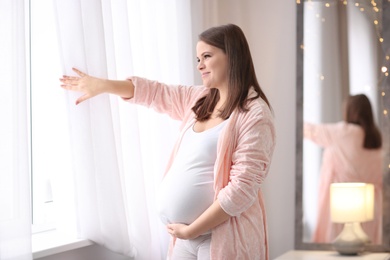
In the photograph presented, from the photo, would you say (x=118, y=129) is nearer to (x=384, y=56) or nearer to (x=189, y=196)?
(x=189, y=196)

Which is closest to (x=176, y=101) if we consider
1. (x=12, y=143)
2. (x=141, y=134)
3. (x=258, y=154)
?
(x=141, y=134)

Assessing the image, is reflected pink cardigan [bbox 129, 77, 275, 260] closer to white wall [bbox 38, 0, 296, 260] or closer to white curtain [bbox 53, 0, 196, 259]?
white curtain [bbox 53, 0, 196, 259]

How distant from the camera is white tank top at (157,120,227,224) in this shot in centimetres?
217

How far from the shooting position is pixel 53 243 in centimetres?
227

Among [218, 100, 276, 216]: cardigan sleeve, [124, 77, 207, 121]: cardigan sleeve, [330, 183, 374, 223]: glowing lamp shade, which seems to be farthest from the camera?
[330, 183, 374, 223]: glowing lamp shade

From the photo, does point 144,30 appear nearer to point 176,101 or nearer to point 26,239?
point 176,101

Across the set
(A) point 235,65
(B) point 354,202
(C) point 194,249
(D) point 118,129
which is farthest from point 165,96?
(B) point 354,202

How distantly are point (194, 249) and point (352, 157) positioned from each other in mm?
1002

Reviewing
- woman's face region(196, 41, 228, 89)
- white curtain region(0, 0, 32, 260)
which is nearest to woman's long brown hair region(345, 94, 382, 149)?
woman's face region(196, 41, 228, 89)

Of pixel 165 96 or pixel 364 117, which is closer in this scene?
pixel 165 96

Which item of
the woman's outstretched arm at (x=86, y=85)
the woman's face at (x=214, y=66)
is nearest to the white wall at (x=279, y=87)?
the woman's face at (x=214, y=66)

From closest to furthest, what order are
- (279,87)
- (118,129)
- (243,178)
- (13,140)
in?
1. (13,140)
2. (243,178)
3. (118,129)
4. (279,87)

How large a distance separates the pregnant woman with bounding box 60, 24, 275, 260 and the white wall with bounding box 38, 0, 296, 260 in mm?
884

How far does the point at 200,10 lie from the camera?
2961 millimetres
